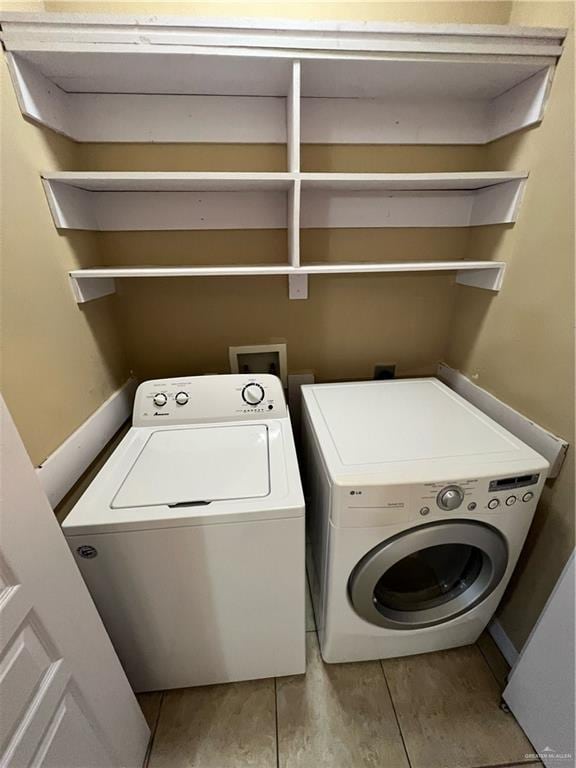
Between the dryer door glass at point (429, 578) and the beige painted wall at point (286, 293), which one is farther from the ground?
the beige painted wall at point (286, 293)

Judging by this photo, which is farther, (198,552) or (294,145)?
(294,145)

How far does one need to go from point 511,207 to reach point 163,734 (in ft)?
6.99

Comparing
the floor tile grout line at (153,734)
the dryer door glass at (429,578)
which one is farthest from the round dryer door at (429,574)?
the floor tile grout line at (153,734)

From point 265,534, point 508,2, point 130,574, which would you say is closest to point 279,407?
point 265,534

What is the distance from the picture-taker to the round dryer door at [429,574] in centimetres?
91

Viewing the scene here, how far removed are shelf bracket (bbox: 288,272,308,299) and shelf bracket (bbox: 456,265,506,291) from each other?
2.28ft

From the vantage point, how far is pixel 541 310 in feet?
3.44

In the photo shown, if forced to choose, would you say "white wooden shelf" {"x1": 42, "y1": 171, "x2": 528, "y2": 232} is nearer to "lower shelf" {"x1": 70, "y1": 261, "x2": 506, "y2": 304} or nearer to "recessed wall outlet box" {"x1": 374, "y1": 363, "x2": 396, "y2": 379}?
"lower shelf" {"x1": 70, "y1": 261, "x2": 506, "y2": 304}

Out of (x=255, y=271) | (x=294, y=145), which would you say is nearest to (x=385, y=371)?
(x=255, y=271)

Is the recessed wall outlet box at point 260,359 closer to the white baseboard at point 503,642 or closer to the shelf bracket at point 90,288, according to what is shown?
the shelf bracket at point 90,288

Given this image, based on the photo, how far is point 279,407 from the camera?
1.31 m

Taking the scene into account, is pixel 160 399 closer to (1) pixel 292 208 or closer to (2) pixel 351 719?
(1) pixel 292 208

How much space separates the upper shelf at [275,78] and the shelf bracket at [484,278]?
462mm

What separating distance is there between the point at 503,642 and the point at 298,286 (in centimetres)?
162
